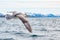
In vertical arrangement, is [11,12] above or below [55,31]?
above

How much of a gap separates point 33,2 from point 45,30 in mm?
311

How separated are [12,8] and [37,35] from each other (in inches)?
14.6

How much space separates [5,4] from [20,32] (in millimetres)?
328

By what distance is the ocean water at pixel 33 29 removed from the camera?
6.84 feet

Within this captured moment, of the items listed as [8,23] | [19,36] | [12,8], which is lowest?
[19,36]

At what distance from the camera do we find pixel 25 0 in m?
2.11

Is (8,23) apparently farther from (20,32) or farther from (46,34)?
(46,34)

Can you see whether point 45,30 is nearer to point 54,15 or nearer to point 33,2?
point 54,15

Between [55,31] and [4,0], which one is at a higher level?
[4,0]

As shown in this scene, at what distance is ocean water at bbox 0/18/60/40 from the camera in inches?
82.1

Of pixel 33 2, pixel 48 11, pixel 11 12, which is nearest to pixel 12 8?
pixel 11 12

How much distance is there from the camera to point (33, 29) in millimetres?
2102

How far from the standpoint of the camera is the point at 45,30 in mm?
2146

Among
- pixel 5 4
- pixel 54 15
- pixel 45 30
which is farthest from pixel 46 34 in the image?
pixel 5 4
